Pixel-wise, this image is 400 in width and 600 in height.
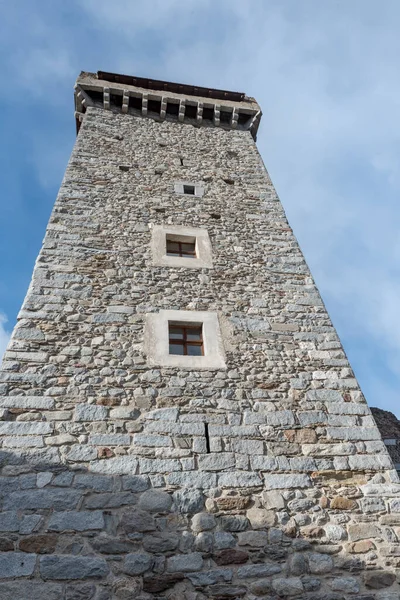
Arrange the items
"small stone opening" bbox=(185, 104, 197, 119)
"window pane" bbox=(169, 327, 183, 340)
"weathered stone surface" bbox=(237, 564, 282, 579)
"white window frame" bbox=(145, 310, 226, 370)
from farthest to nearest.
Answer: "small stone opening" bbox=(185, 104, 197, 119) < "window pane" bbox=(169, 327, 183, 340) < "white window frame" bbox=(145, 310, 226, 370) < "weathered stone surface" bbox=(237, 564, 282, 579)

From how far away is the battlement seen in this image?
31.5ft

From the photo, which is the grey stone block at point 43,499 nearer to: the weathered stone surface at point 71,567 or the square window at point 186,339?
the weathered stone surface at point 71,567

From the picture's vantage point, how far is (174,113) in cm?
989

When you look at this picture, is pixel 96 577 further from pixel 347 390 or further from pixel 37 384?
pixel 347 390

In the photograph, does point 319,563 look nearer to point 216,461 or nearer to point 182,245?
point 216,461

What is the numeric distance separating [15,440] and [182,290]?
2.47 metres

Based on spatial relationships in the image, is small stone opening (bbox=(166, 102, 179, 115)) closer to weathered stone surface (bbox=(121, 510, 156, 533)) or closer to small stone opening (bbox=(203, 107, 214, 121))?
small stone opening (bbox=(203, 107, 214, 121))

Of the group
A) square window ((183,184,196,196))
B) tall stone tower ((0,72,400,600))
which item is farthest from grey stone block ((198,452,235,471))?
square window ((183,184,196,196))

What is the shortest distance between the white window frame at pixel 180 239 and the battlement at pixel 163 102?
426cm

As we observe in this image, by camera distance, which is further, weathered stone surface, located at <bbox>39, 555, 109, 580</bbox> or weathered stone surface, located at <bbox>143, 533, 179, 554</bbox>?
weathered stone surface, located at <bbox>143, 533, 179, 554</bbox>

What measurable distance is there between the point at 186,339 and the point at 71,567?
2.45 m

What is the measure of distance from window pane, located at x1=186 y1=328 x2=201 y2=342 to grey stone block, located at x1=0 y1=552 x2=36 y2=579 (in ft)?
8.29

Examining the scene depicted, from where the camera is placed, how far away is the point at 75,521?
343 centimetres

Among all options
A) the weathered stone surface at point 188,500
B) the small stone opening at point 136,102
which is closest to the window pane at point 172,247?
the weathered stone surface at point 188,500
